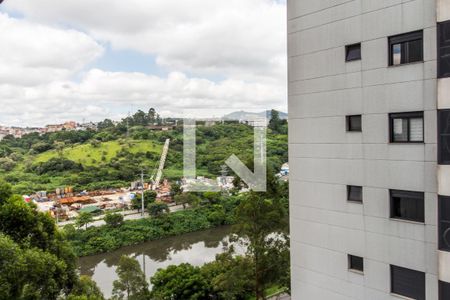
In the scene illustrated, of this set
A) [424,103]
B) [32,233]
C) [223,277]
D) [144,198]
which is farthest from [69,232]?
[424,103]

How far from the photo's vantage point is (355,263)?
14.2ft

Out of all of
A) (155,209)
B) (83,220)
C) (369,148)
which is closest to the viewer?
(369,148)

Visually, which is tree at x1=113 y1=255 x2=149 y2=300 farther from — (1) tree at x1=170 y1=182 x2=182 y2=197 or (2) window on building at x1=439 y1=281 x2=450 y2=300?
(1) tree at x1=170 y1=182 x2=182 y2=197

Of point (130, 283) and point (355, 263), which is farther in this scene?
point (130, 283)

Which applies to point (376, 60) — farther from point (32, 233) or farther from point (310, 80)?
point (32, 233)

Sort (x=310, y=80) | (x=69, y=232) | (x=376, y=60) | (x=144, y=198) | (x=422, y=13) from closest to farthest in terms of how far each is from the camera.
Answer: (x=422, y=13) < (x=376, y=60) < (x=310, y=80) < (x=69, y=232) < (x=144, y=198)

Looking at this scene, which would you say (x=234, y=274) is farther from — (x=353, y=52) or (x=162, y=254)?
(x=162, y=254)

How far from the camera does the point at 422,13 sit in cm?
358

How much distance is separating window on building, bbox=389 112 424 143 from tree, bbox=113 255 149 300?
6.70 meters

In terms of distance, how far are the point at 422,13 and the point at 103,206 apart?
2180 cm

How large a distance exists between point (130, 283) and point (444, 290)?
22.4 ft

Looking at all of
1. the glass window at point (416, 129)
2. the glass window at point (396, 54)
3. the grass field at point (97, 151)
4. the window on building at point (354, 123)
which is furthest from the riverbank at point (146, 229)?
the glass window at point (396, 54)

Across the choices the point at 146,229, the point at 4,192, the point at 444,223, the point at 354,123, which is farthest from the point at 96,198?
the point at 444,223

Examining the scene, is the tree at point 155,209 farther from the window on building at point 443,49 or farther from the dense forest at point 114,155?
the window on building at point 443,49
